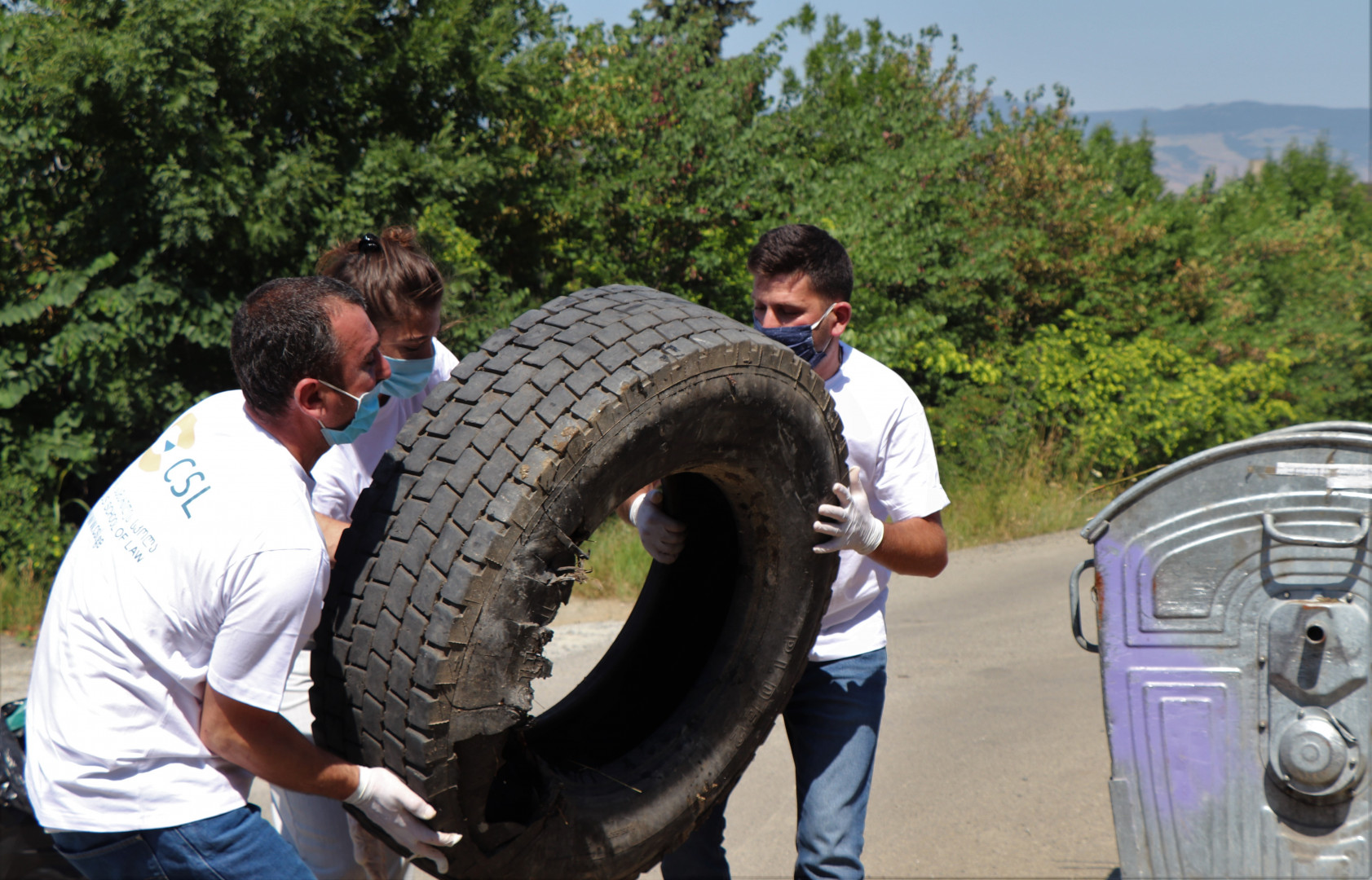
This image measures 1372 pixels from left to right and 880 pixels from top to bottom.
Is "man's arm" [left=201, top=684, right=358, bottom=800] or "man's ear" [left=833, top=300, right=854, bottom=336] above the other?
"man's ear" [left=833, top=300, right=854, bottom=336]

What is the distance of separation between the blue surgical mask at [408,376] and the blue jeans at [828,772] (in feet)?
4.38

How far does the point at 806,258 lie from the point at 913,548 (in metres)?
0.87

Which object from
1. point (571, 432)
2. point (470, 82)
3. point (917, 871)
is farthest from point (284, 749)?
point (470, 82)

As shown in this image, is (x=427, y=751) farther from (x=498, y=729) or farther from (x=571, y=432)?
(x=571, y=432)

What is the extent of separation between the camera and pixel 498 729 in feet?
6.59

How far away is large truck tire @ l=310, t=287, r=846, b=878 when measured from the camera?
6.48 ft

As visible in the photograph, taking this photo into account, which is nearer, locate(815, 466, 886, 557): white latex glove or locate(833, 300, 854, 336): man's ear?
locate(815, 466, 886, 557): white latex glove

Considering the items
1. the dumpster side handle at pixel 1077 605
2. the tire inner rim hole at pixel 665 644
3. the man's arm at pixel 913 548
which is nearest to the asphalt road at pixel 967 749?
the dumpster side handle at pixel 1077 605

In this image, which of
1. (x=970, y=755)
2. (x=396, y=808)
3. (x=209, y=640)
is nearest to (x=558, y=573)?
(x=396, y=808)

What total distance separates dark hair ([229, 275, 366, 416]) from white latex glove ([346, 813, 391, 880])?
1159 mm

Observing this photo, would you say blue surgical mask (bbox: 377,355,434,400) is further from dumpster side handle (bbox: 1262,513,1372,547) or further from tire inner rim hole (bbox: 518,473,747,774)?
dumpster side handle (bbox: 1262,513,1372,547)

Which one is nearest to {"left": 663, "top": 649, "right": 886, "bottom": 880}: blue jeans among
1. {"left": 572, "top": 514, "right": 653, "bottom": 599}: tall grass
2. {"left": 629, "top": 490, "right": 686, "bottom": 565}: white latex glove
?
{"left": 629, "top": 490, "right": 686, "bottom": 565}: white latex glove

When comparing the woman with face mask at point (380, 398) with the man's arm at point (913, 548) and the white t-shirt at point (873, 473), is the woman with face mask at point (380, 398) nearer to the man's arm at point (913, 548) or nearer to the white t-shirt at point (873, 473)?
the white t-shirt at point (873, 473)

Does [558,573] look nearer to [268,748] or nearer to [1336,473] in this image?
[268,748]
